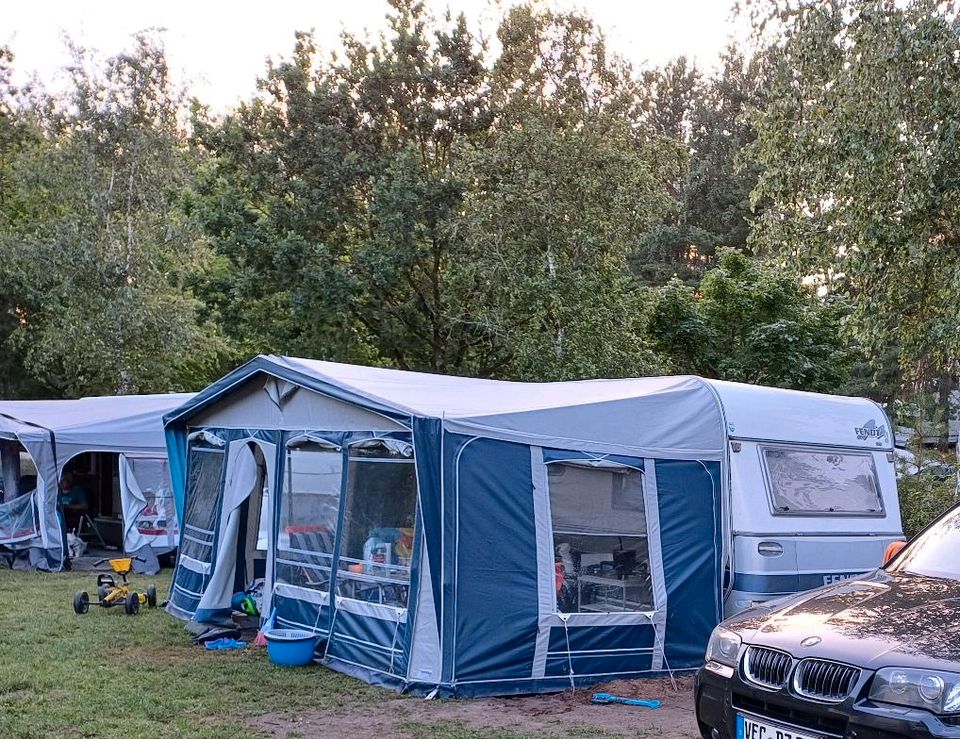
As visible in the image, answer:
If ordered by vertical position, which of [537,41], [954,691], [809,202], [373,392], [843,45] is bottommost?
[954,691]

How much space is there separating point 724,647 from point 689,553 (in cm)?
293

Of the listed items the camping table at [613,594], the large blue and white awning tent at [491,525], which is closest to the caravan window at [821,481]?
the large blue and white awning tent at [491,525]

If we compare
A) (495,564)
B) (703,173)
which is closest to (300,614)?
(495,564)

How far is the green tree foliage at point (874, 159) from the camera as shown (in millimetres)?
10867

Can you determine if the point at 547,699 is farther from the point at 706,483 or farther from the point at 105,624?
the point at 105,624

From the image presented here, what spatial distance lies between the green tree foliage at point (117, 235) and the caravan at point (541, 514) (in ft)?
43.5

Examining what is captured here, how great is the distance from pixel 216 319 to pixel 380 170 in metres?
5.86

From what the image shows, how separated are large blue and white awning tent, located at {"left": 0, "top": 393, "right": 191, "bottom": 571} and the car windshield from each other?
36.3 ft

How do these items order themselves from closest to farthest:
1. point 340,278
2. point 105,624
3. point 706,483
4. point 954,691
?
point 954,691 → point 706,483 → point 105,624 → point 340,278

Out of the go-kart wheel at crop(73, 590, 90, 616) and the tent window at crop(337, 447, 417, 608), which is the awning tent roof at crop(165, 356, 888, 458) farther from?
the go-kart wheel at crop(73, 590, 90, 616)

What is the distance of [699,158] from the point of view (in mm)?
32875

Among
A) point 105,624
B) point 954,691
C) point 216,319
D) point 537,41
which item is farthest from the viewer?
point 216,319

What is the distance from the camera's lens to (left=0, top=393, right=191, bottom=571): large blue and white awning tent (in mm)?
14414

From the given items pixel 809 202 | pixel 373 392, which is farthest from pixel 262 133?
pixel 373 392
